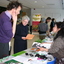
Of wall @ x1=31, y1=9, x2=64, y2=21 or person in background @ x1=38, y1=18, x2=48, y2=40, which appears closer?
person in background @ x1=38, y1=18, x2=48, y2=40

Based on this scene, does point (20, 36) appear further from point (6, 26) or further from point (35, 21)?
point (35, 21)

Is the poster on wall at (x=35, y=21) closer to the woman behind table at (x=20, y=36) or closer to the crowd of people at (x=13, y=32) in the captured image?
the woman behind table at (x=20, y=36)

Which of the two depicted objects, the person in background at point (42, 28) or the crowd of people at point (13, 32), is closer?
the crowd of people at point (13, 32)

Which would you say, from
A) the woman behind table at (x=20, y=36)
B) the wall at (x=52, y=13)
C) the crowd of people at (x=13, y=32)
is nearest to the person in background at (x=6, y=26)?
the crowd of people at (x=13, y=32)

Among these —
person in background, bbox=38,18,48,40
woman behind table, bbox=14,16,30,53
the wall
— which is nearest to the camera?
woman behind table, bbox=14,16,30,53

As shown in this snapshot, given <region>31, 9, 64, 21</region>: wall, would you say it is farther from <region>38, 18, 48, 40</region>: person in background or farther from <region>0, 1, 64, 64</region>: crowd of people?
<region>0, 1, 64, 64</region>: crowd of people

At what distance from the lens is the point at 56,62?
74.7 inches

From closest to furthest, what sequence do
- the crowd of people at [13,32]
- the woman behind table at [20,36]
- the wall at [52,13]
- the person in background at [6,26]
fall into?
the crowd of people at [13,32] < the person in background at [6,26] < the woman behind table at [20,36] < the wall at [52,13]

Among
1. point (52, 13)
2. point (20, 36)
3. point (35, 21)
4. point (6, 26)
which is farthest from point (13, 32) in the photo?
point (35, 21)

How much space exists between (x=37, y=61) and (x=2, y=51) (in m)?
0.77

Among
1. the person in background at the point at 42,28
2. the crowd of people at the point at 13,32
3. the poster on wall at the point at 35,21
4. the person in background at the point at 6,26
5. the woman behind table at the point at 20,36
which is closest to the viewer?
the crowd of people at the point at 13,32

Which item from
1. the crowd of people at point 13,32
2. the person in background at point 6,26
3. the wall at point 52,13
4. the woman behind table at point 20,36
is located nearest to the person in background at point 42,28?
the woman behind table at point 20,36

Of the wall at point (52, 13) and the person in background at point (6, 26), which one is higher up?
the wall at point (52, 13)

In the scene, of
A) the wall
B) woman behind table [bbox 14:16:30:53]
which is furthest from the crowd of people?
the wall
